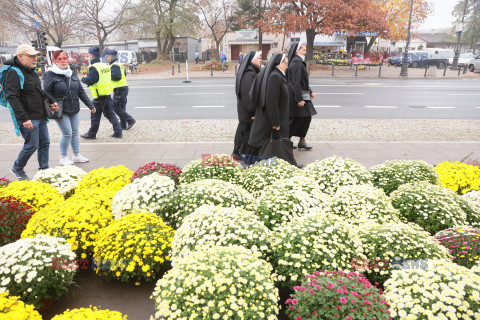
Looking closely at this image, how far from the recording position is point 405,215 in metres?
3.72

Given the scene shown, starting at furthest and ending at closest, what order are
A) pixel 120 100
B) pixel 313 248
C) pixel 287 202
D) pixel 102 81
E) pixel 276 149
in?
pixel 120 100
pixel 102 81
pixel 276 149
pixel 287 202
pixel 313 248

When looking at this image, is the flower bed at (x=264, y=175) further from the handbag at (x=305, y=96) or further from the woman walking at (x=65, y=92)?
the woman walking at (x=65, y=92)

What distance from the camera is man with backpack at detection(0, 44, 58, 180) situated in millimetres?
4895

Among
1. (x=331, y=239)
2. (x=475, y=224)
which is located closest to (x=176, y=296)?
(x=331, y=239)

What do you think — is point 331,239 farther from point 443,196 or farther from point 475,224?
point 475,224

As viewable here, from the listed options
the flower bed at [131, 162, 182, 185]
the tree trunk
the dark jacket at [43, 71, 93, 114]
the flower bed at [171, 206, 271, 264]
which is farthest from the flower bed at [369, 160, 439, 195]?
the tree trunk

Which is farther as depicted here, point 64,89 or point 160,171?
point 64,89

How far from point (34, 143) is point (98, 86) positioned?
2981mm

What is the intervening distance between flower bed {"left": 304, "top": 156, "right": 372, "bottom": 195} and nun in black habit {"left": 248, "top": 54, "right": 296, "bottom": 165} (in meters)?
0.85

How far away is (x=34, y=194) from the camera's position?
4090 millimetres

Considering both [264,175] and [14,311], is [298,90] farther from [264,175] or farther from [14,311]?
[14,311]

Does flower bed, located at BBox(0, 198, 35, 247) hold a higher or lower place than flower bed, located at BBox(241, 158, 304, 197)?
lower

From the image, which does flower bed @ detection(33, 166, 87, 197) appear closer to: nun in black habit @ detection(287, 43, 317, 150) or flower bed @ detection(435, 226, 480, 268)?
nun in black habit @ detection(287, 43, 317, 150)

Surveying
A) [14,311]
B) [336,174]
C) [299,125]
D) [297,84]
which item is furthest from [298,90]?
[14,311]
